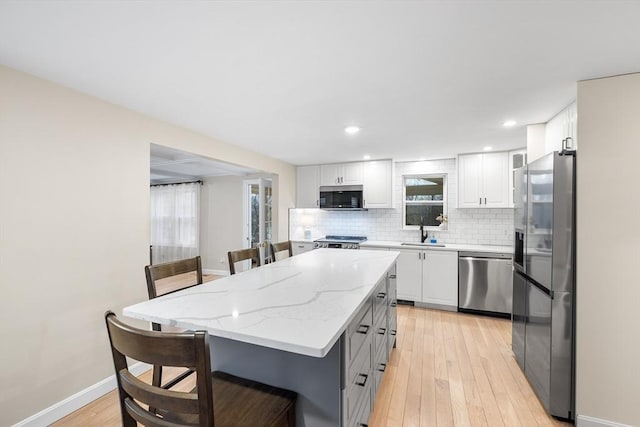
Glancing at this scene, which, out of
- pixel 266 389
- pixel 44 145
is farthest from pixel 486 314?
pixel 44 145

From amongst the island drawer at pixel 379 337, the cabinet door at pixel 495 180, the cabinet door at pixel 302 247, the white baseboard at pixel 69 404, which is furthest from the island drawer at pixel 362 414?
the cabinet door at pixel 495 180

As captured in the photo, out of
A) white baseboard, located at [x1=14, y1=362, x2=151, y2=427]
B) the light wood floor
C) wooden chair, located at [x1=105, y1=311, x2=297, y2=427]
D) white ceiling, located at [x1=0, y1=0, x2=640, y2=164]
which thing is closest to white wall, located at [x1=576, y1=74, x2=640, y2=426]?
white ceiling, located at [x1=0, y1=0, x2=640, y2=164]

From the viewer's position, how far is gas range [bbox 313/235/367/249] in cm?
459

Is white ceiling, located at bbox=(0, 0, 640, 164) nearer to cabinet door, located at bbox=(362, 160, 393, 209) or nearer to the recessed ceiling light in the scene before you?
the recessed ceiling light

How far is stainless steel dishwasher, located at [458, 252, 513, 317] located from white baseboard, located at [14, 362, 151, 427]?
13.5 feet

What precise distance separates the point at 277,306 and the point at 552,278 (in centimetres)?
188

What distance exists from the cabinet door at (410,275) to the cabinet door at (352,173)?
1.47 meters

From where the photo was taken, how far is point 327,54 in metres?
1.61

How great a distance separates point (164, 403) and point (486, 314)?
421cm

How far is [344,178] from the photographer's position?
499cm

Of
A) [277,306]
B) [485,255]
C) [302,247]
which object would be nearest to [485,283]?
[485,255]

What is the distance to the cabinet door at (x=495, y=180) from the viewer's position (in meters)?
3.99

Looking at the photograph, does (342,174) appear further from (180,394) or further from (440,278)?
(180,394)

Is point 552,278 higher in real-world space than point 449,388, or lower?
higher
